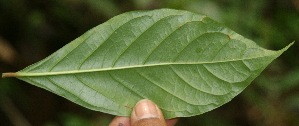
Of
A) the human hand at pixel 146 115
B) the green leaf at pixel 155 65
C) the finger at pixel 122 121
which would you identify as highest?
the green leaf at pixel 155 65

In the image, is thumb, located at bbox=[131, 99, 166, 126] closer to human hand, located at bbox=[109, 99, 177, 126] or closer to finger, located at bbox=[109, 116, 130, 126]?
human hand, located at bbox=[109, 99, 177, 126]

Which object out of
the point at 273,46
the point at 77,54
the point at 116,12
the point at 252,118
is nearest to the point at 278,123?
the point at 252,118

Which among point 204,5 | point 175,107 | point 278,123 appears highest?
point 204,5

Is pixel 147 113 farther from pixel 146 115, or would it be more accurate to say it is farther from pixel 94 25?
pixel 94 25

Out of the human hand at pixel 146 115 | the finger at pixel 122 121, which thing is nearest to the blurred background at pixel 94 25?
the finger at pixel 122 121

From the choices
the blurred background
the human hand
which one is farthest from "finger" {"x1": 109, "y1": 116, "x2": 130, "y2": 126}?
the blurred background

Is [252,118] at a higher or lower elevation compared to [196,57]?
lower

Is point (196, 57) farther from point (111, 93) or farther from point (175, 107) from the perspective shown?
point (111, 93)

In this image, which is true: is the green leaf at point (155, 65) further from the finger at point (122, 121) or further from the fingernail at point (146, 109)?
the finger at point (122, 121)
